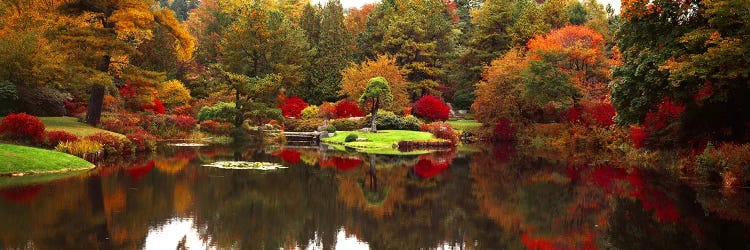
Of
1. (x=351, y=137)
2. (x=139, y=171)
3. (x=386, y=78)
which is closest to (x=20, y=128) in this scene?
(x=139, y=171)

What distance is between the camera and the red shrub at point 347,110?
5300 centimetres

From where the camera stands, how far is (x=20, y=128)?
75.8 feet

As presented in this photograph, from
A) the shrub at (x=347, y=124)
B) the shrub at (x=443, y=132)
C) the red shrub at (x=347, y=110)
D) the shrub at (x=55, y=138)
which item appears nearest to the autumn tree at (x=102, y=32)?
the shrub at (x=55, y=138)

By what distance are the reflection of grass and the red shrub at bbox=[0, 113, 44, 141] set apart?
5648mm

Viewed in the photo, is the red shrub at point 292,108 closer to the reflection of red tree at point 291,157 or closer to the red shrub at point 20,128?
the reflection of red tree at point 291,157

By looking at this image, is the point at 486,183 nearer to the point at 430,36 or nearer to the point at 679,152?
the point at 679,152

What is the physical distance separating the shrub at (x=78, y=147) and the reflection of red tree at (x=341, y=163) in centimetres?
933

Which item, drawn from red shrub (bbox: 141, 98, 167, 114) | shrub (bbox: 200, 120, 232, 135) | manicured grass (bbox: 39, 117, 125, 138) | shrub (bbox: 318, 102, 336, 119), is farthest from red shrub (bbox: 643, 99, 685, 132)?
red shrub (bbox: 141, 98, 167, 114)

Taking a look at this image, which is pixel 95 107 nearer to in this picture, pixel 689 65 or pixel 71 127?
pixel 71 127

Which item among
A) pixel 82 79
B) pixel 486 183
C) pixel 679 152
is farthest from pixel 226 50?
pixel 679 152

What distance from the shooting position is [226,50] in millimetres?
43031

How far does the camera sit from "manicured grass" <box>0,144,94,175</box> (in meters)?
18.2

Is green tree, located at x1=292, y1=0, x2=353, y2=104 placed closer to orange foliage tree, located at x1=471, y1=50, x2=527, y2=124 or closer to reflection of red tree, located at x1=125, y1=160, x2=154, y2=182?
orange foliage tree, located at x1=471, y1=50, x2=527, y2=124

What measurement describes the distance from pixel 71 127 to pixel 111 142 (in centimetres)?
371
